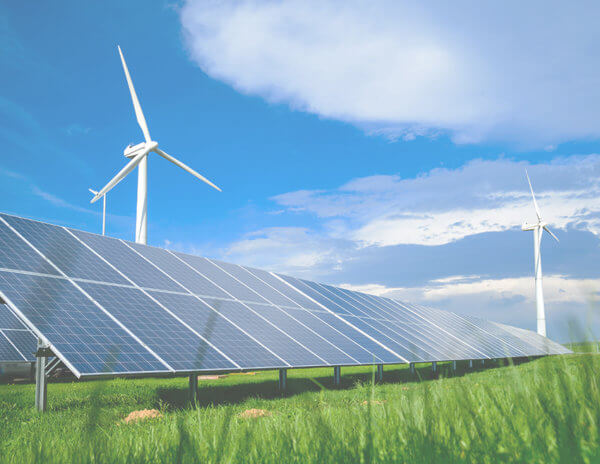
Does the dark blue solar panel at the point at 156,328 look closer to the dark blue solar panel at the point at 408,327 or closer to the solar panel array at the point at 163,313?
the solar panel array at the point at 163,313

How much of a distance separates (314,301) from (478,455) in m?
17.7

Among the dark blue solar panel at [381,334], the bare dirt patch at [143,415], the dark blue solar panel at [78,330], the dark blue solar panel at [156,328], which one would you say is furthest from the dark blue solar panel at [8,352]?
the dark blue solar panel at [381,334]

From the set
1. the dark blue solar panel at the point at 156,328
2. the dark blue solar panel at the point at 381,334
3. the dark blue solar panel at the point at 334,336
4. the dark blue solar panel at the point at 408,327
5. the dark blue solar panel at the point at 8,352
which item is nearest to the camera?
the dark blue solar panel at the point at 156,328

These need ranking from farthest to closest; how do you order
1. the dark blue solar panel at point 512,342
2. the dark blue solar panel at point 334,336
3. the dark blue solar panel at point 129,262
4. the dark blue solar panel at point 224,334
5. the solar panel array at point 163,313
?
the dark blue solar panel at point 512,342, the dark blue solar panel at point 334,336, the dark blue solar panel at point 129,262, the dark blue solar panel at point 224,334, the solar panel array at point 163,313

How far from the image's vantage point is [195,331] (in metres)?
12.1

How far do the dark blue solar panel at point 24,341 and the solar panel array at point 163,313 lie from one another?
24.3 feet

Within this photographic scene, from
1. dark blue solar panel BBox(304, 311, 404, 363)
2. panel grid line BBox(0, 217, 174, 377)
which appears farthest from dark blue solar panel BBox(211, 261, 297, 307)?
panel grid line BBox(0, 217, 174, 377)

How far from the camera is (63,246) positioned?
13406mm

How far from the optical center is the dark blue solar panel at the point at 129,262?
45.4 ft

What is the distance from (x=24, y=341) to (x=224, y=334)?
488 inches

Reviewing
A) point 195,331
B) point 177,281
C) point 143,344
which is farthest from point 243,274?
point 143,344

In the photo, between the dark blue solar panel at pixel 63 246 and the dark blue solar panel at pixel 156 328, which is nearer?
the dark blue solar panel at pixel 156 328

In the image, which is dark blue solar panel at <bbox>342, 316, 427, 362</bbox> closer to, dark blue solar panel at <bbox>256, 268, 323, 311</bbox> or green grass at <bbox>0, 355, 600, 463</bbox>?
dark blue solar panel at <bbox>256, 268, 323, 311</bbox>

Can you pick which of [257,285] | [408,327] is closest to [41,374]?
[257,285]
